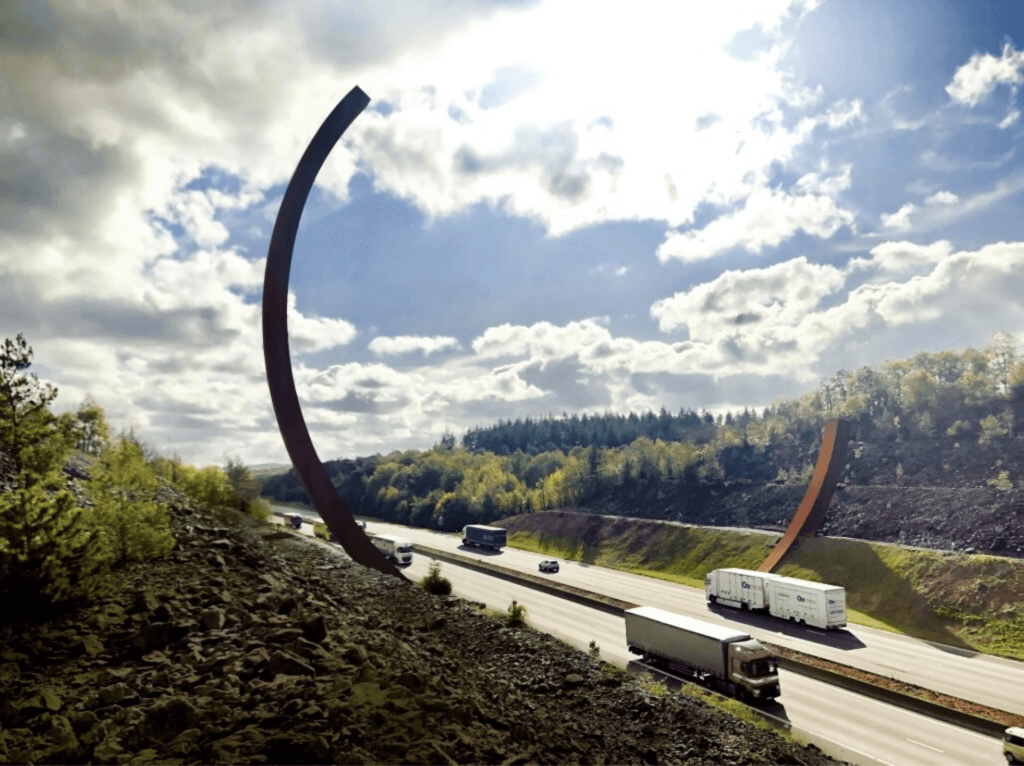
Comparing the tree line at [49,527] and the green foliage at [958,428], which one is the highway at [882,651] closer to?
the tree line at [49,527]

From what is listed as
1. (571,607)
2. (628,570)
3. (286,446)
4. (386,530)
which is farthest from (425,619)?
(386,530)

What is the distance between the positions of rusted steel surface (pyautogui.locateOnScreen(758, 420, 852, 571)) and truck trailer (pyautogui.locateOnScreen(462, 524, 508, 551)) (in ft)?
101

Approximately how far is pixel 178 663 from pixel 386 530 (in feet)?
324

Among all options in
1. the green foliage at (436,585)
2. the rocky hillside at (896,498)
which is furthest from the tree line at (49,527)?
the rocky hillside at (896,498)

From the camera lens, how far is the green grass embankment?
3828cm

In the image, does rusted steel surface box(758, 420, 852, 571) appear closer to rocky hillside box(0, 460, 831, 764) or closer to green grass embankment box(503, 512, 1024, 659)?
green grass embankment box(503, 512, 1024, 659)

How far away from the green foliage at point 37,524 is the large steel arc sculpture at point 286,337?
911 centimetres

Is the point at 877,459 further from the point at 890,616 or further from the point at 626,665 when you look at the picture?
the point at 626,665


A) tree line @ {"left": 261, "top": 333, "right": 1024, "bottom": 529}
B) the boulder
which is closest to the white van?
the boulder

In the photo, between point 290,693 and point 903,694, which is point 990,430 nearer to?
point 903,694

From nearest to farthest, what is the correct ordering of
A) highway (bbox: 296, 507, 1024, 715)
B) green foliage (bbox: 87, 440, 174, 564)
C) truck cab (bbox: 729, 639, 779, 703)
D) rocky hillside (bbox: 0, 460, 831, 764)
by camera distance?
rocky hillside (bbox: 0, 460, 831, 764)
green foliage (bbox: 87, 440, 174, 564)
truck cab (bbox: 729, 639, 779, 703)
highway (bbox: 296, 507, 1024, 715)

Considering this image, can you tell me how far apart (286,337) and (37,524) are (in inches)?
507

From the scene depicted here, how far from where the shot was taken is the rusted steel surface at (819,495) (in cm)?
5479

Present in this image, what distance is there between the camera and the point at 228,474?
7881cm
